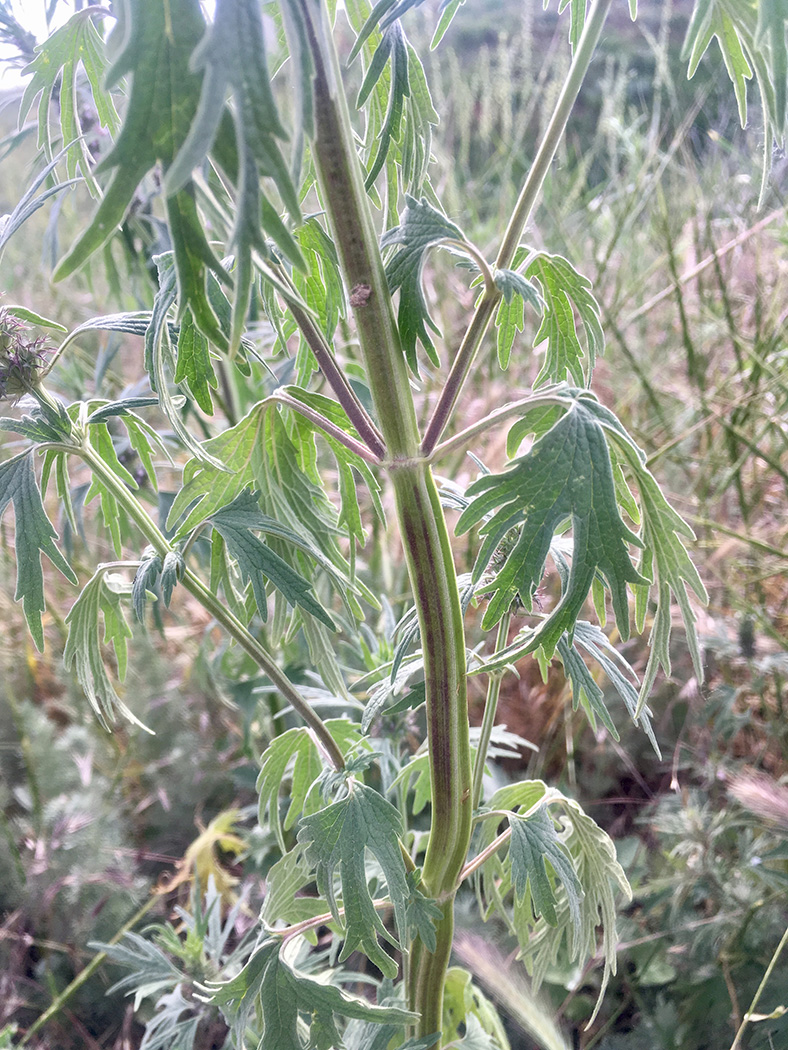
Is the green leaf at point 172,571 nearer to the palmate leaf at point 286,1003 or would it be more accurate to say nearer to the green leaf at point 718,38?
the palmate leaf at point 286,1003

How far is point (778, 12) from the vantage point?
12.5 inches

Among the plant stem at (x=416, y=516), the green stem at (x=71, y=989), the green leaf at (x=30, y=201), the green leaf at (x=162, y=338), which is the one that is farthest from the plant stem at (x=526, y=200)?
the green stem at (x=71, y=989)

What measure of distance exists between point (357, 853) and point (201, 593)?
190mm

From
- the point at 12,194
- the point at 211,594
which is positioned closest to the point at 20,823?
the point at 211,594

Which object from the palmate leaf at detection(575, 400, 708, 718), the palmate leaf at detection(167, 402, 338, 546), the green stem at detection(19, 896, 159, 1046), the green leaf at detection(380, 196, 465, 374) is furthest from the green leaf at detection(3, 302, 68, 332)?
the green stem at detection(19, 896, 159, 1046)

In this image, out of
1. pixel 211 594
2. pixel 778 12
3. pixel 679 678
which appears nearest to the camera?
pixel 778 12

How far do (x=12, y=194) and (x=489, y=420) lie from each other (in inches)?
132

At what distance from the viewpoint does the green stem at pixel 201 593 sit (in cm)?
49

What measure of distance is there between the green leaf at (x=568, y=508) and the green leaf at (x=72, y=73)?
0.29 meters

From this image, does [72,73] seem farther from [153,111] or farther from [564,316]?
[564,316]

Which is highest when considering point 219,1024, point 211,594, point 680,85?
point 680,85

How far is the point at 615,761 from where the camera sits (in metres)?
1.40

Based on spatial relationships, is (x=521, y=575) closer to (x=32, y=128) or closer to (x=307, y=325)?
(x=307, y=325)

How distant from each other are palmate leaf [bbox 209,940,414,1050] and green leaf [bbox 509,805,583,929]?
0.12 m
